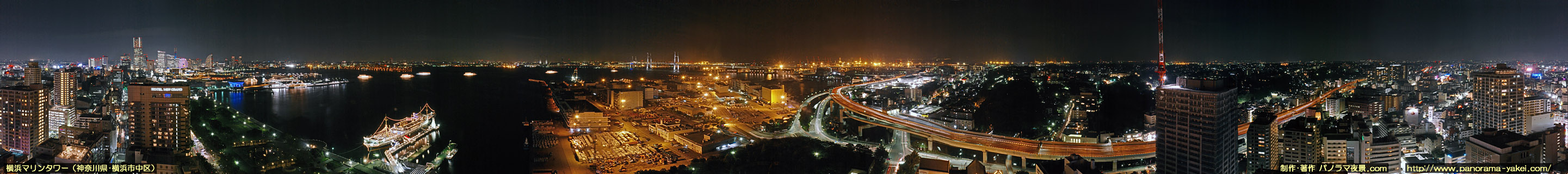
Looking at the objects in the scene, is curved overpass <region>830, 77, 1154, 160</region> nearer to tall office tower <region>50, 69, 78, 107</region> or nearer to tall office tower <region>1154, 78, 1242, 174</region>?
tall office tower <region>1154, 78, 1242, 174</region>

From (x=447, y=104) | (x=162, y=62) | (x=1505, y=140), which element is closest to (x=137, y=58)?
(x=162, y=62)

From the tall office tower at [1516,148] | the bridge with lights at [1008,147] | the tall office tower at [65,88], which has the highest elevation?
the tall office tower at [65,88]

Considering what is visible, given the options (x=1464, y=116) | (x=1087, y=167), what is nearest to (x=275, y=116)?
(x=1087, y=167)

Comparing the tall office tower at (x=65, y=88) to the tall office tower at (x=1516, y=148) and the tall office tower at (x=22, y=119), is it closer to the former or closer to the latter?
the tall office tower at (x=22, y=119)

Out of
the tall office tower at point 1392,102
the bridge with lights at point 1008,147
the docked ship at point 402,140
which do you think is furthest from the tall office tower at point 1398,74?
the docked ship at point 402,140

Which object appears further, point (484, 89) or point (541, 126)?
point (484, 89)

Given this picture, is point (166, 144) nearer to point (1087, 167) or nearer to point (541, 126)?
point (541, 126)
